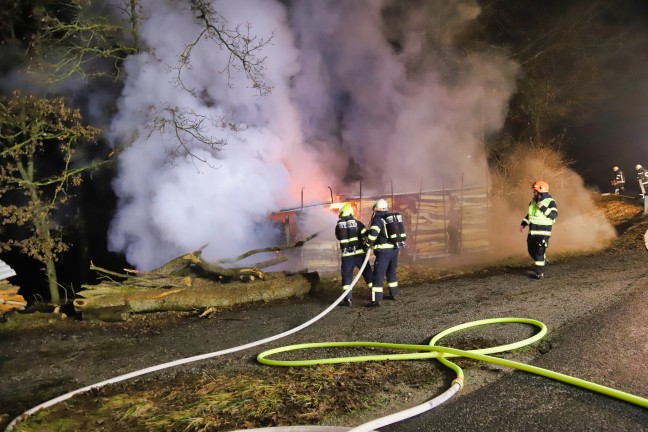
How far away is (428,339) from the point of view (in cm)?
546

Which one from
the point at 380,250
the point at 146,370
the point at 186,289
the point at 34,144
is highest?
the point at 34,144

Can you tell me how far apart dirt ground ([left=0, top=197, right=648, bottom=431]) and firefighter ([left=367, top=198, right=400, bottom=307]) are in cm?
31

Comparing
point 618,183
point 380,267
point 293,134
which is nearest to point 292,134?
point 293,134

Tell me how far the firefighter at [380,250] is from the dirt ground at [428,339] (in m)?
0.31

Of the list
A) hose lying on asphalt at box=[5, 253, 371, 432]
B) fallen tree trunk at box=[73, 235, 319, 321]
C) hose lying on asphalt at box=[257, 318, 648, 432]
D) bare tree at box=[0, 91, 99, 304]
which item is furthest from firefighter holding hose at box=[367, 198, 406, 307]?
bare tree at box=[0, 91, 99, 304]

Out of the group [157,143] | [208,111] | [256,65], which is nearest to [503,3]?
[256,65]

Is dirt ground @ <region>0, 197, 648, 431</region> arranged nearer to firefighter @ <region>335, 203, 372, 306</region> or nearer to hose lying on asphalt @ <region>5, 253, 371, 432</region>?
hose lying on asphalt @ <region>5, 253, 371, 432</region>

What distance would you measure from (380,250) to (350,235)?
1.97 feet

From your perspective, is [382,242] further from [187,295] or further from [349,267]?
[187,295]

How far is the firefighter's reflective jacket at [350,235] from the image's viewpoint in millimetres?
7906

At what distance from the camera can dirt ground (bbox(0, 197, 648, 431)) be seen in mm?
3605

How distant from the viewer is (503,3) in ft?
62.8

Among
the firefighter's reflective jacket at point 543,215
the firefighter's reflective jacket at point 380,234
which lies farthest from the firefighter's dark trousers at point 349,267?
the firefighter's reflective jacket at point 543,215

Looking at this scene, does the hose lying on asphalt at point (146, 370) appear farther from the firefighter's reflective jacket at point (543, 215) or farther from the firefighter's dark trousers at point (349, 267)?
the firefighter's reflective jacket at point (543, 215)
